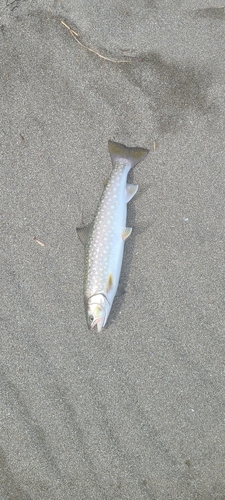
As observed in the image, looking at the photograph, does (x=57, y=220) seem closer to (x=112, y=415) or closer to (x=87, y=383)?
(x=87, y=383)

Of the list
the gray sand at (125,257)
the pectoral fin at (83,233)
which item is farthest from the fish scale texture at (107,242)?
the gray sand at (125,257)

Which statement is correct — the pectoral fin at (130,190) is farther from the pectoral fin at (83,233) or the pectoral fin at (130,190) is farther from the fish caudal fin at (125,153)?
the pectoral fin at (83,233)

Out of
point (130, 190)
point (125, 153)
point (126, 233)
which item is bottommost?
point (126, 233)

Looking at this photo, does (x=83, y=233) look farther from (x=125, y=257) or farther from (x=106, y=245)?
(x=125, y=257)

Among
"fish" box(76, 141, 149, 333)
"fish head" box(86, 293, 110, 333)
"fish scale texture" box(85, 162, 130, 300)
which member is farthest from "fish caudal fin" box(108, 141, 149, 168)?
"fish head" box(86, 293, 110, 333)

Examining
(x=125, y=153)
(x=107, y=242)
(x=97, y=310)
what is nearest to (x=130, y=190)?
(x=125, y=153)

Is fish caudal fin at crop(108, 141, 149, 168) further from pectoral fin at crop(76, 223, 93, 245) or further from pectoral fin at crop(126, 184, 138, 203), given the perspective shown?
pectoral fin at crop(76, 223, 93, 245)

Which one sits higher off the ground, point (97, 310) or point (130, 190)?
point (130, 190)
